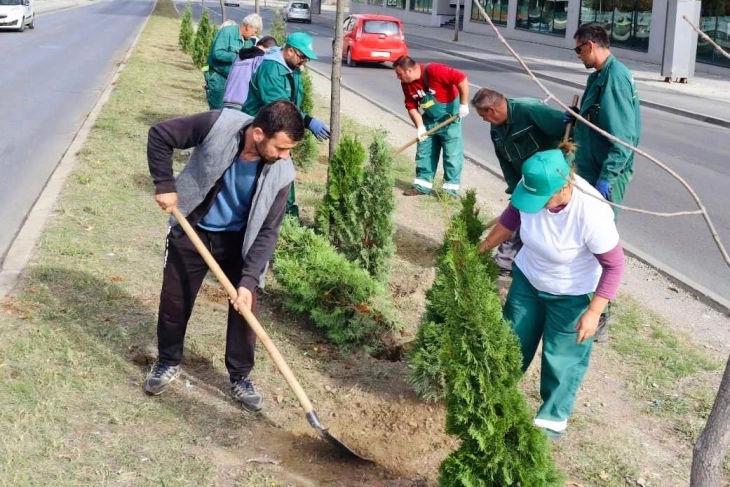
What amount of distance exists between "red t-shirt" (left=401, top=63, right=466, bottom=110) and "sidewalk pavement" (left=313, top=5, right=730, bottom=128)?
228 centimetres

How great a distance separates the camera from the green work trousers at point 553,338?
163 inches

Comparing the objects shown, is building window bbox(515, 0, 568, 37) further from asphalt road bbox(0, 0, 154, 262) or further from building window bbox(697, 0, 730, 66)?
asphalt road bbox(0, 0, 154, 262)

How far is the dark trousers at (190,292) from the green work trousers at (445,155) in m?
4.81

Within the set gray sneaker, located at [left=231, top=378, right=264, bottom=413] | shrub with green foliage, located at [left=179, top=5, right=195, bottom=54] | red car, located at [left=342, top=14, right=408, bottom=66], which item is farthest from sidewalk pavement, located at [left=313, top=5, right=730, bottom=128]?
shrub with green foliage, located at [left=179, top=5, right=195, bottom=54]

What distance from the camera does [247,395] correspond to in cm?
465

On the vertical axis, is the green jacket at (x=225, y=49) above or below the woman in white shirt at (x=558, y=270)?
above

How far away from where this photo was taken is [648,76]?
25469 mm

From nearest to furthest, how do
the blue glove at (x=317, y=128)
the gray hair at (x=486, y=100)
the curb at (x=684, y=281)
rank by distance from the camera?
the gray hair at (x=486, y=100), the blue glove at (x=317, y=128), the curb at (x=684, y=281)

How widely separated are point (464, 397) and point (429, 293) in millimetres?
1191

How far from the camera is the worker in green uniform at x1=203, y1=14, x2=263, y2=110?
9.98m

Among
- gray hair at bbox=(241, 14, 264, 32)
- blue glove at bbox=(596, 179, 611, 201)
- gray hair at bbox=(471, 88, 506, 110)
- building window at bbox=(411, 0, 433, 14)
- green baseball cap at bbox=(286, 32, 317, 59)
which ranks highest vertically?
building window at bbox=(411, 0, 433, 14)

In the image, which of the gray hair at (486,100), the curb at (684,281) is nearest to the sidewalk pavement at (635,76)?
the curb at (684,281)

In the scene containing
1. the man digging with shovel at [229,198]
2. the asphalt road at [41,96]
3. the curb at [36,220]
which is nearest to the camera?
the man digging with shovel at [229,198]

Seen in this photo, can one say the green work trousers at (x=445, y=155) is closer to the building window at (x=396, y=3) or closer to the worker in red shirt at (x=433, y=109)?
the worker in red shirt at (x=433, y=109)
